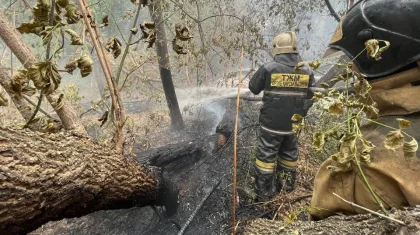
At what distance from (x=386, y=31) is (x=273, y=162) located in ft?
7.93

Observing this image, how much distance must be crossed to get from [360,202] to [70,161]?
5.15 feet

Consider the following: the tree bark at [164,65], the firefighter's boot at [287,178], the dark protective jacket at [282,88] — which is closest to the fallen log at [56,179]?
the dark protective jacket at [282,88]

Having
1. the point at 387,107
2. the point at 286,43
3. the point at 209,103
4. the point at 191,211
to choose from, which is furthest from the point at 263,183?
the point at 209,103

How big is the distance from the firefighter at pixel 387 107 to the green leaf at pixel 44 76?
1.38 m

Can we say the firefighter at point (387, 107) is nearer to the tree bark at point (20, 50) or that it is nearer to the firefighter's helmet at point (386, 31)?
the firefighter's helmet at point (386, 31)

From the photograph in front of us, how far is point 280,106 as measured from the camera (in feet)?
10.9

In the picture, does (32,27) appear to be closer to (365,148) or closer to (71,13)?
(71,13)

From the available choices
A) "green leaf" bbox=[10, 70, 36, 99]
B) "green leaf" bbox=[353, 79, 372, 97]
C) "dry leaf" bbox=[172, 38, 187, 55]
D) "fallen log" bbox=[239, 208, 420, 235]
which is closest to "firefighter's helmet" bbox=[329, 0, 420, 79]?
"green leaf" bbox=[353, 79, 372, 97]

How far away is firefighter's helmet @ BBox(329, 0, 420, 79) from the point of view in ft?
3.67

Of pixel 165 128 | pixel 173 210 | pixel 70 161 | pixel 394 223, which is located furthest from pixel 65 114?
pixel 165 128

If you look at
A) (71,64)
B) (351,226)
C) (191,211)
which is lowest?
(191,211)

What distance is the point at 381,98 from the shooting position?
3.88 feet

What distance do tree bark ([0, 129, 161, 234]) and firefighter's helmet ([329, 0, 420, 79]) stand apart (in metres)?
1.73

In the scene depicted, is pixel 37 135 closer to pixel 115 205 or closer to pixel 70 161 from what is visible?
pixel 70 161
